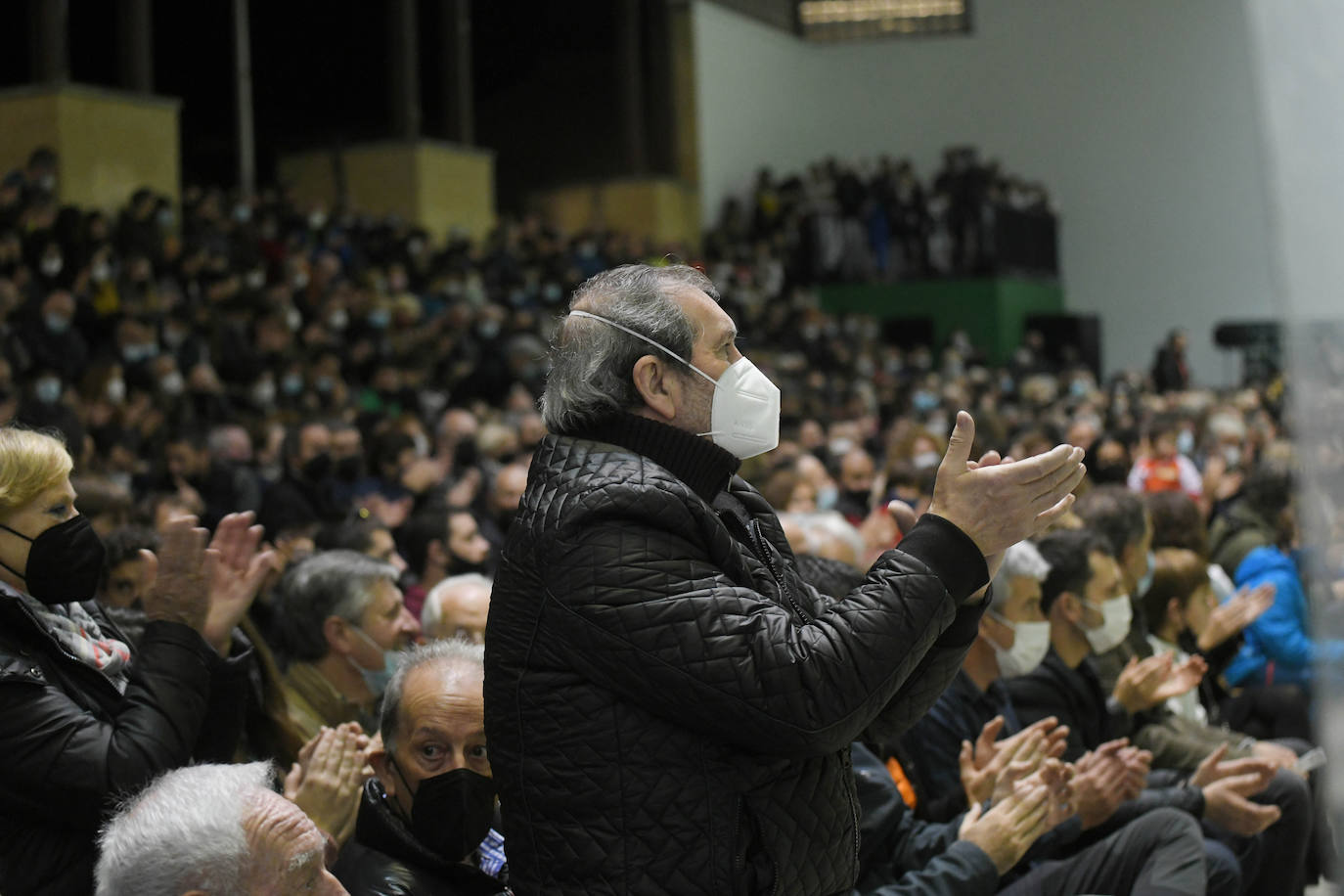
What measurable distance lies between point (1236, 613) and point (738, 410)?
124 inches

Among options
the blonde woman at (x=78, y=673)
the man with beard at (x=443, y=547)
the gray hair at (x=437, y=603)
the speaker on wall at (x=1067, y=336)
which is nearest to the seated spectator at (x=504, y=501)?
the man with beard at (x=443, y=547)

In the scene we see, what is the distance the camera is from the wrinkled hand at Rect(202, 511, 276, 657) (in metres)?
2.55

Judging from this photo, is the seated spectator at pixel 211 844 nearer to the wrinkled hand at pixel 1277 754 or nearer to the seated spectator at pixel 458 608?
the seated spectator at pixel 458 608

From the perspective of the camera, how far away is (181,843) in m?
1.90

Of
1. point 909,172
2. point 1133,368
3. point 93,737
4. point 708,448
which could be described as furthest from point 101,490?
point 1133,368

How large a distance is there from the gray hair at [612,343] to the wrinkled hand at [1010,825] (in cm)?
141

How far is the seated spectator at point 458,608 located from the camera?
351 cm

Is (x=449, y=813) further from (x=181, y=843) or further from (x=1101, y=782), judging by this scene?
(x=1101, y=782)

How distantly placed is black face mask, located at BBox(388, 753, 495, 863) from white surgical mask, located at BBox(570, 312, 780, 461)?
88 centimetres

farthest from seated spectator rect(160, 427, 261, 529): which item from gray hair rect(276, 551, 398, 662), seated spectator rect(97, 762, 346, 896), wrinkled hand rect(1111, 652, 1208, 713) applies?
seated spectator rect(97, 762, 346, 896)

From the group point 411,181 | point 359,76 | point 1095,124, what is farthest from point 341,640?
point 1095,124

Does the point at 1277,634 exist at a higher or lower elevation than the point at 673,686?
lower

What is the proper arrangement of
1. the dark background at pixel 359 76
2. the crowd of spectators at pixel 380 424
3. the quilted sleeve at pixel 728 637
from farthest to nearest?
the dark background at pixel 359 76 < the crowd of spectators at pixel 380 424 < the quilted sleeve at pixel 728 637

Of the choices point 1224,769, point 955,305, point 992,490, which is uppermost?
point 955,305
